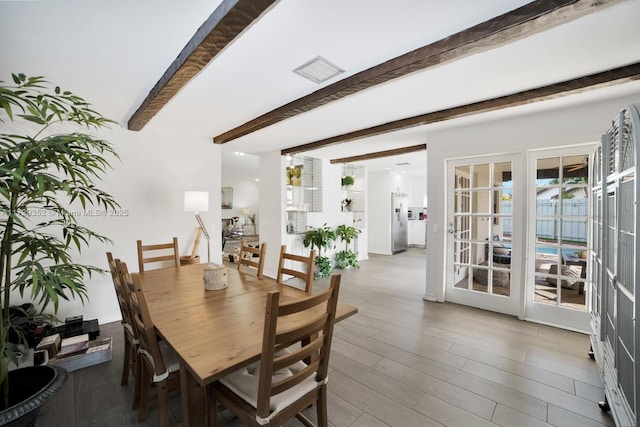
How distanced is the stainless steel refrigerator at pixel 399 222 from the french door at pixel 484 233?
3783 mm

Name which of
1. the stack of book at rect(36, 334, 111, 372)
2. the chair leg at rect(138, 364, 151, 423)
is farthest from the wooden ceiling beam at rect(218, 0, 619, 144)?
the stack of book at rect(36, 334, 111, 372)

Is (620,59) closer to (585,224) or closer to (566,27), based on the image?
(566,27)

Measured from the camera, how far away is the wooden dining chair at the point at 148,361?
1.41 metres

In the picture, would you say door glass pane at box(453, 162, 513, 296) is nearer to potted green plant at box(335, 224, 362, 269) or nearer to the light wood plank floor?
the light wood plank floor

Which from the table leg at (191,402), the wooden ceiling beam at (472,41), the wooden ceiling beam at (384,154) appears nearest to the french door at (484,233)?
the wooden ceiling beam at (384,154)

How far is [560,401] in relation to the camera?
1.93m

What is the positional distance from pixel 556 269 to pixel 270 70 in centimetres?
361

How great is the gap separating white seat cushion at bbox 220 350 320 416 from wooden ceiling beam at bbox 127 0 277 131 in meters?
1.84

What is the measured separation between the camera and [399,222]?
26.0ft

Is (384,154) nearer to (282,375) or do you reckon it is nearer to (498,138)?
(498,138)

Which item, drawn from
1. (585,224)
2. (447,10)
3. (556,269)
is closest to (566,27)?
(447,10)

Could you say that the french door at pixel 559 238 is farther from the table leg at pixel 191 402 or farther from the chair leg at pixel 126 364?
the chair leg at pixel 126 364

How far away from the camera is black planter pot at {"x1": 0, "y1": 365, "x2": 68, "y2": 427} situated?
1241 millimetres

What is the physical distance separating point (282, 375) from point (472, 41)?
84.9 inches
